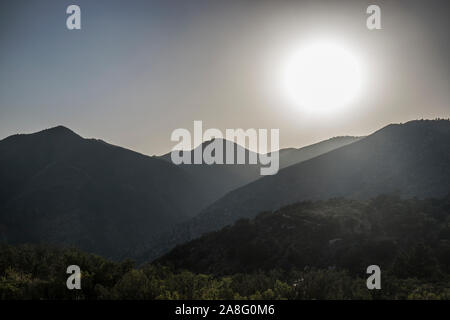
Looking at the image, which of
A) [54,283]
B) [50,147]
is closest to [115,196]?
[50,147]

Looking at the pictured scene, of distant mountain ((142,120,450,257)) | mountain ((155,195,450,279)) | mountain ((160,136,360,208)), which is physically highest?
mountain ((160,136,360,208))

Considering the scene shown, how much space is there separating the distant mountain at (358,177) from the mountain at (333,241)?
2994 cm

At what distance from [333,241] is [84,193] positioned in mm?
100759

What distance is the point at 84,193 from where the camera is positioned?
110562 mm

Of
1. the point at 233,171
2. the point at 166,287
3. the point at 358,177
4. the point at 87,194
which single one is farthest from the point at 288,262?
the point at 233,171

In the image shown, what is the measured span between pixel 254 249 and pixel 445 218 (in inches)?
647

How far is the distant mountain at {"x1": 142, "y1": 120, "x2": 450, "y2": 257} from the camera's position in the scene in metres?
62.8

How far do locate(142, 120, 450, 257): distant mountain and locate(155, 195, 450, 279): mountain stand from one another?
29.9 m

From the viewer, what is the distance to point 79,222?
326 ft

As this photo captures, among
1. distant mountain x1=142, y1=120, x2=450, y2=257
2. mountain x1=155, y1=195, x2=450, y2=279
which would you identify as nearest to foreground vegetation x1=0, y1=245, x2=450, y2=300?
mountain x1=155, y1=195, x2=450, y2=279

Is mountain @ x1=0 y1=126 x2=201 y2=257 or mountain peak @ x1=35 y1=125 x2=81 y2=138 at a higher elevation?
mountain peak @ x1=35 y1=125 x2=81 y2=138

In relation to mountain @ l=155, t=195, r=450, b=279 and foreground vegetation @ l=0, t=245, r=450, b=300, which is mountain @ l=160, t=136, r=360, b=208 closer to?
mountain @ l=155, t=195, r=450, b=279

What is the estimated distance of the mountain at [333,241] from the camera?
2184cm
